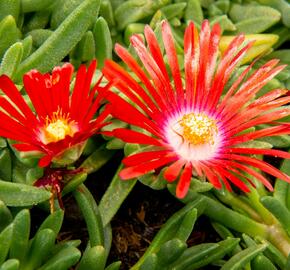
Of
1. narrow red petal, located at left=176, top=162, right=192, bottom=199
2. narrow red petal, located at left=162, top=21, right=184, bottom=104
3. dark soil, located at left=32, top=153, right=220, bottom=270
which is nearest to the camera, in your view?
narrow red petal, located at left=176, top=162, right=192, bottom=199

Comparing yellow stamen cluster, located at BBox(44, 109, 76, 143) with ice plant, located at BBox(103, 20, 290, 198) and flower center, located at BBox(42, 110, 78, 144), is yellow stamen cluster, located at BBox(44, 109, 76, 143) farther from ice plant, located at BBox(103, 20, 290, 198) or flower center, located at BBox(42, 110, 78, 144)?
ice plant, located at BBox(103, 20, 290, 198)

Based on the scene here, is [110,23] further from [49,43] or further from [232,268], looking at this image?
[232,268]

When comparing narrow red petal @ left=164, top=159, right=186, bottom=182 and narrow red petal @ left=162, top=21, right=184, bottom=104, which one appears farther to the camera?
narrow red petal @ left=162, top=21, right=184, bottom=104

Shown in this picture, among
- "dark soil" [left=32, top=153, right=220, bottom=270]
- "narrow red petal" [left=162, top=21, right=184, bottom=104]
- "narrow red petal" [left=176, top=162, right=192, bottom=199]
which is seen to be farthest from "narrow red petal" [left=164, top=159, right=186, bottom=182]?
"dark soil" [left=32, top=153, right=220, bottom=270]

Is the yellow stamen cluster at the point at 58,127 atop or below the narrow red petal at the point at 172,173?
atop

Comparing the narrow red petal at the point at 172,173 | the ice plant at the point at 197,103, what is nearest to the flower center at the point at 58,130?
the ice plant at the point at 197,103

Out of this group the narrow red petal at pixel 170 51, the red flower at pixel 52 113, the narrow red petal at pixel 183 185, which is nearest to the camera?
the narrow red petal at pixel 183 185

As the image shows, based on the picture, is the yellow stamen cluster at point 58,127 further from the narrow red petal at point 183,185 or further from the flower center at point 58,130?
the narrow red petal at point 183,185

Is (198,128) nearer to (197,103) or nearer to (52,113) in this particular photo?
(197,103)

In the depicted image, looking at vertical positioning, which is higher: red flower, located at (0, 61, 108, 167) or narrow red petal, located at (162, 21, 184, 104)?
narrow red petal, located at (162, 21, 184, 104)
